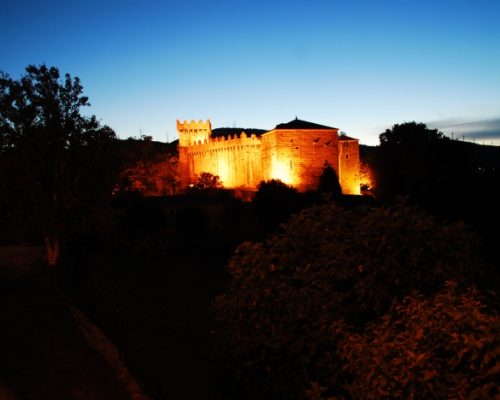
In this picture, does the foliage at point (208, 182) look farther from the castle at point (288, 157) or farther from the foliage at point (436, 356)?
the foliage at point (436, 356)

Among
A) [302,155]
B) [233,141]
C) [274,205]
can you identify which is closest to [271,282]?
[274,205]

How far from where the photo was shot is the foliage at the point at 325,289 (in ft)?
28.9

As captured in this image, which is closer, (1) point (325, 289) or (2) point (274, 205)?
(1) point (325, 289)

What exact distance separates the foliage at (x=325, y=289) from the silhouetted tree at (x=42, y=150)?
1283cm

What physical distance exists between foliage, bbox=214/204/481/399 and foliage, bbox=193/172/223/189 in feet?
155

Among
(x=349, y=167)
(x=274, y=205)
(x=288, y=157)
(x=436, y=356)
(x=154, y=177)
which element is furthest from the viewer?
(x=154, y=177)

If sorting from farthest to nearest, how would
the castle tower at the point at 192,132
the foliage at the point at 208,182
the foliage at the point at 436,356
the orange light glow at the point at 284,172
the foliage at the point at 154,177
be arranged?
the castle tower at the point at 192,132 → the foliage at the point at 208,182 → the foliage at the point at 154,177 → the orange light glow at the point at 284,172 → the foliage at the point at 436,356

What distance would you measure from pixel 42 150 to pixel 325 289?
15091mm

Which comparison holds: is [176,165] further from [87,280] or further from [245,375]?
[245,375]

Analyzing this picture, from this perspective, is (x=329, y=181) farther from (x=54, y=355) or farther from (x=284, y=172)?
(x=54, y=355)

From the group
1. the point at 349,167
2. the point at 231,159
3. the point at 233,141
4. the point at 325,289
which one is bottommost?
the point at 325,289

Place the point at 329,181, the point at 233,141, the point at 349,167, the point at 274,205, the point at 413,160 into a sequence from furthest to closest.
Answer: the point at 233,141
the point at 349,167
the point at 329,181
the point at 413,160
the point at 274,205

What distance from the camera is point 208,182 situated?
5788 cm

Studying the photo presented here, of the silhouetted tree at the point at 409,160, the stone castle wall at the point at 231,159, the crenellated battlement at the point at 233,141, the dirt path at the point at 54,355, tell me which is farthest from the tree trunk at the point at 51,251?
the crenellated battlement at the point at 233,141
